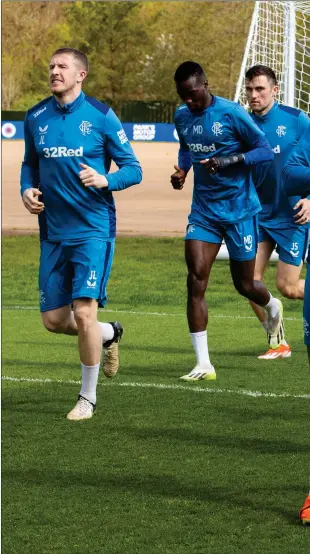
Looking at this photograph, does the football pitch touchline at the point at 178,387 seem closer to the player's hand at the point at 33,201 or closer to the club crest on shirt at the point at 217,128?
the club crest on shirt at the point at 217,128

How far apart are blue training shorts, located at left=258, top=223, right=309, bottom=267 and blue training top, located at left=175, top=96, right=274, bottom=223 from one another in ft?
3.43

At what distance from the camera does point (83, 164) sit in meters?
8.05

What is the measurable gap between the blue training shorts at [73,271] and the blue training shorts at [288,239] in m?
3.07

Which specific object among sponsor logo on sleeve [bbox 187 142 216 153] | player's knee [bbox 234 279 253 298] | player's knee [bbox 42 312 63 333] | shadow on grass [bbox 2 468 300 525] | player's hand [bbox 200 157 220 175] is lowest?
shadow on grass [bbox 2 468 300 525]

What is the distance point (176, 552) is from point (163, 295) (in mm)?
11384

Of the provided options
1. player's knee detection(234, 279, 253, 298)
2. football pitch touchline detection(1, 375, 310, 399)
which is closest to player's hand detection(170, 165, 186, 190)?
player's knee detection(234, 279, 253, 298)

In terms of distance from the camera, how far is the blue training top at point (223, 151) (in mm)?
9750

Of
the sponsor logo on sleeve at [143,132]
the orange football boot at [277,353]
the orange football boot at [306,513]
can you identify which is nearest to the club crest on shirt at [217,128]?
the orange football boot at [277,353]

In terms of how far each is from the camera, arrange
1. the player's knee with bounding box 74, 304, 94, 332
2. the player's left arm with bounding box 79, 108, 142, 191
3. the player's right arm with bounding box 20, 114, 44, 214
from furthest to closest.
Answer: the player's right arm with bounding box 20, 114, 44, 214
the player's knee with bounding box 74, 304, 94, 332
the player's left arm with bounding box 79, 108, 142, 191

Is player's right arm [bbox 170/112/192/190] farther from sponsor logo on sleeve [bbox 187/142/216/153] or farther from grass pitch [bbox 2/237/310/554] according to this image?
grass pitch [bbox 2/237/310/554]

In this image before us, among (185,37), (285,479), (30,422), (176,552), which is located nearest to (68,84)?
(30,422)

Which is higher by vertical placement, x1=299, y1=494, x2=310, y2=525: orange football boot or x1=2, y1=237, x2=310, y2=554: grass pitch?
x1=299, y1=494, x2=310, y2=525: orange football boot

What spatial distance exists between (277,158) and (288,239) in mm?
684

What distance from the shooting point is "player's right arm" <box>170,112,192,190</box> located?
32.7 feet
